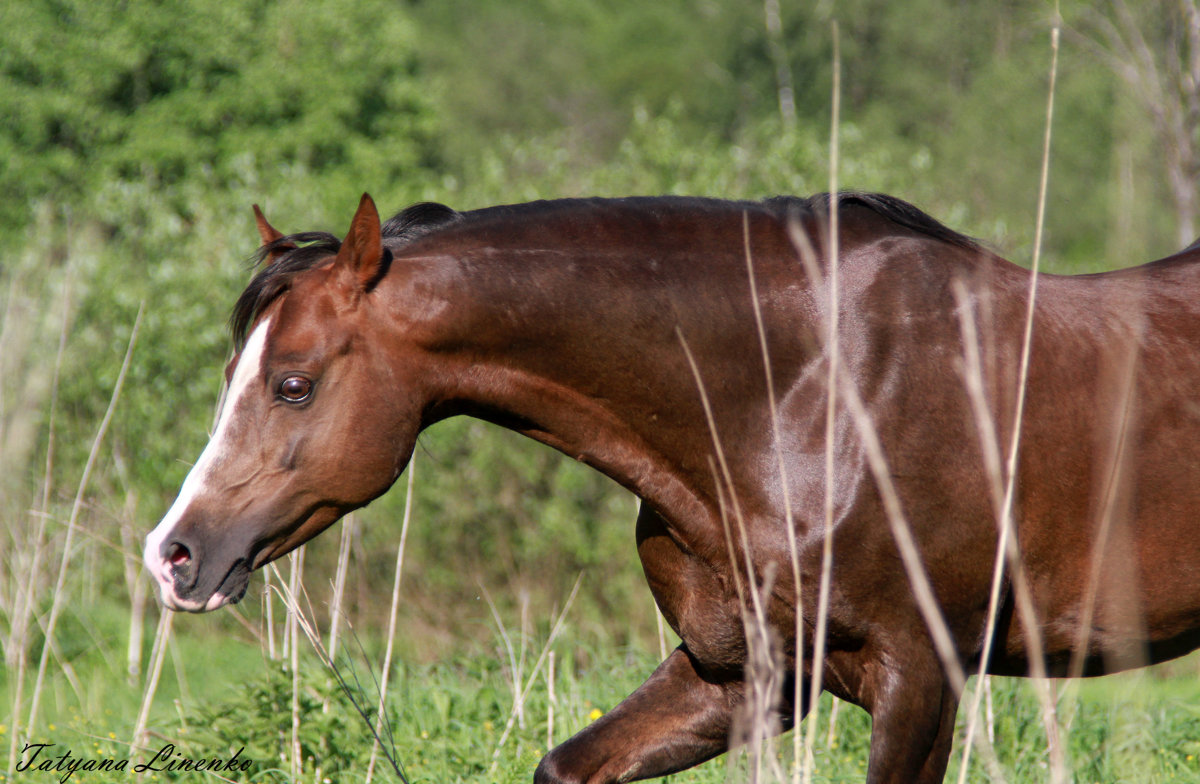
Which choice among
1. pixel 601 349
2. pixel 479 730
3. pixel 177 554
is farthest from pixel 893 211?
pixel 479 730

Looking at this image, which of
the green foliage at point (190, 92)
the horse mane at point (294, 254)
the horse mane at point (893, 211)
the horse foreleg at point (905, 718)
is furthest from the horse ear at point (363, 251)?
the green foliage at point (190, 92)

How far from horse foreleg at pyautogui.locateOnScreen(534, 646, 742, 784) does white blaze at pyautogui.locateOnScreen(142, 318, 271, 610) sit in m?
1.01

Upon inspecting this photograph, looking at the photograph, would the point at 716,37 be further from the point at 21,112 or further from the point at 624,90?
the point at 21,112

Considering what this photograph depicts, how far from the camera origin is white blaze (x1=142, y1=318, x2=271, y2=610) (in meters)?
2.50

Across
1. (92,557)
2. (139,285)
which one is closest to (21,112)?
(139,285)

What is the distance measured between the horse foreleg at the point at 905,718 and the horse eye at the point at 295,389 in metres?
1.49

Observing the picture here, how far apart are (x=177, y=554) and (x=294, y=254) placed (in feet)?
2.53

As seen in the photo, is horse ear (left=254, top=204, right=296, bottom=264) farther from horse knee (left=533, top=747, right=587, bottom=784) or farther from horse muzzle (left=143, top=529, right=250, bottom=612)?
horse knee (left=533, top=747, right=587, bottom=784)

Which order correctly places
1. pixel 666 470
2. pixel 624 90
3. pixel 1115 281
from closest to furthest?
pixel 666 470, pixel 1115 281, pixel 624 90

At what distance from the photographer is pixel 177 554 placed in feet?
8.32

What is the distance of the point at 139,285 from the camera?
11.9m

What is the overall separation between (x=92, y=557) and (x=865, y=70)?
2639 cm

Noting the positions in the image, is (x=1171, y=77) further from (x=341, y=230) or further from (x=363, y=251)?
(x=363, y=251)

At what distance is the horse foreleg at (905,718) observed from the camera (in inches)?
101
